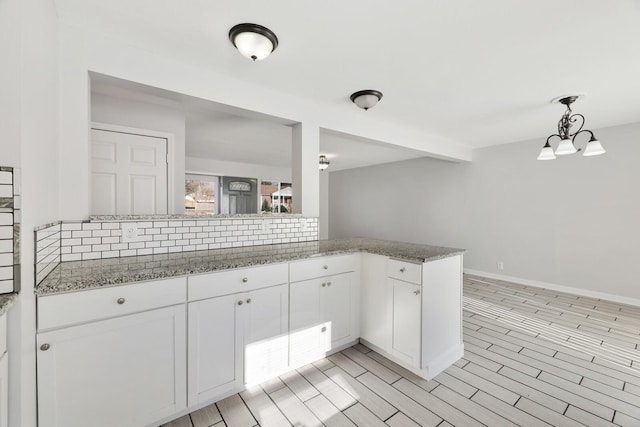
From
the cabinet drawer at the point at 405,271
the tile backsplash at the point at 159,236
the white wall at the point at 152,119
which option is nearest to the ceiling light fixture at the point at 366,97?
the tile backsplash at the point at 159,236

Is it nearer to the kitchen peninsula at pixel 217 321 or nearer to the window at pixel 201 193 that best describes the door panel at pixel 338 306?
the kitchen peninsula at pixel 217 321

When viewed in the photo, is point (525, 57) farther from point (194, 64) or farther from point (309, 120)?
point (194, 64)

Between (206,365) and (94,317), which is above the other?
(94,317)

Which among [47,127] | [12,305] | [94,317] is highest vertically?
[47,127]

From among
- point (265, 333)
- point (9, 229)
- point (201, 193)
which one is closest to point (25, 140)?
point (9, 229)

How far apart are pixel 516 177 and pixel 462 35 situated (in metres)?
3.59

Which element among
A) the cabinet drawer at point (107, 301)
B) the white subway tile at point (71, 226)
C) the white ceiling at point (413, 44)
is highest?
the white ceiling at point (413, 44)

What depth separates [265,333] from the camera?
185 centimetres

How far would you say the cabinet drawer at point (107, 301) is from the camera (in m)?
1.21

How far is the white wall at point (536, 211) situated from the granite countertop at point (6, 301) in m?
5.50

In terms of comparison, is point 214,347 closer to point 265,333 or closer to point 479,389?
point 265,333

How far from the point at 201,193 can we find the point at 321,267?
5.24m

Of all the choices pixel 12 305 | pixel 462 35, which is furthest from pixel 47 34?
pixel 462 35

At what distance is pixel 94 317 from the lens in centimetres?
130
